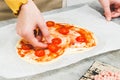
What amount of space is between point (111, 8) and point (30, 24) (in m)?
0.46

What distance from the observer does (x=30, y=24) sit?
0.79 m

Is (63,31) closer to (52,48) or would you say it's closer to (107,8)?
(52,48)

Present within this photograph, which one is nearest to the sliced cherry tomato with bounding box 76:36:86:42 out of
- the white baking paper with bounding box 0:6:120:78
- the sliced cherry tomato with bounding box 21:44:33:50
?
the white baking paper with bounding box 0:6:120:78

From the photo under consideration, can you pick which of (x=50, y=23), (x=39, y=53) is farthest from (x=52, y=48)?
(x=50, y=23)

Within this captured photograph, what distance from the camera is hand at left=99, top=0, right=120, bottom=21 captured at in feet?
3.41

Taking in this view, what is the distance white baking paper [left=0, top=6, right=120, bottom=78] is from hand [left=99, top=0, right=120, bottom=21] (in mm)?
29

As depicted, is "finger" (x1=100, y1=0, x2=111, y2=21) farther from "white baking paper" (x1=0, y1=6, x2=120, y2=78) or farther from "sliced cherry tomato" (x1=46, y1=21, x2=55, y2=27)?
"sliced cherry tomato" (x1=46, y1=21, x2=55, y2=27)

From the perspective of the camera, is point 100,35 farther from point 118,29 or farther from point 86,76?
point 86,76

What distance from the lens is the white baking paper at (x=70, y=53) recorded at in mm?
755

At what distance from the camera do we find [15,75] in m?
0.73

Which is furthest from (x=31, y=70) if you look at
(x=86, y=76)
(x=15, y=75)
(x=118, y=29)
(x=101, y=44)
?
(x=118, y=29)

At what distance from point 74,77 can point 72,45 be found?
0.17 meters

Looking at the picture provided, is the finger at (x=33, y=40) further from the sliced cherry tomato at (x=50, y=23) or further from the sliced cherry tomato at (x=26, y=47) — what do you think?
the sliced cherry tomato at (x=50, y=23)

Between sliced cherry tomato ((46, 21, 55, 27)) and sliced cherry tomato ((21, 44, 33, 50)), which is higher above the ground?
sliced cherry tomato ((46, 21, 55, 27))
